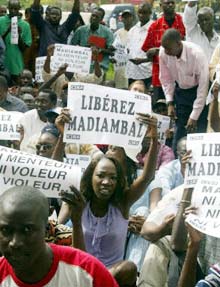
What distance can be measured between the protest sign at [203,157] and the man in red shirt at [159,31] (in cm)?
507

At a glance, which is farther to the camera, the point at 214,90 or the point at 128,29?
the point at 128,29

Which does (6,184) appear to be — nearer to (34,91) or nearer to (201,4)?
(34,91)

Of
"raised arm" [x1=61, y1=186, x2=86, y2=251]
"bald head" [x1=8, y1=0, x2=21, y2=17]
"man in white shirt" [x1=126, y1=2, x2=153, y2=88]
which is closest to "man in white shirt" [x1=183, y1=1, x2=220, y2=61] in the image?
"man in white shirt" [x1=126, y1=2, x2=153, y2=88]

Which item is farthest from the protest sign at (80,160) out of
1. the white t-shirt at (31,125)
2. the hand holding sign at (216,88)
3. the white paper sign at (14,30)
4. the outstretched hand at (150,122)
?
the white paper sign at (14,30)

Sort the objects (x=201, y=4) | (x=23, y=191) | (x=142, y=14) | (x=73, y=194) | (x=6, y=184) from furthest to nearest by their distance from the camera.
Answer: (x=201, y=4)
(x=142, y=14)
(x=6, y=184)
(x=73, y=194)
(x=23, y=191)

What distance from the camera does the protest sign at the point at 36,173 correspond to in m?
4.82

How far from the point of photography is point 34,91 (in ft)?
33.5

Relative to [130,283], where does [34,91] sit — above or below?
above

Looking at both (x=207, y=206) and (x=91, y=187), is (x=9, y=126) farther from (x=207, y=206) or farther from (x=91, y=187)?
(x=207, y=206)

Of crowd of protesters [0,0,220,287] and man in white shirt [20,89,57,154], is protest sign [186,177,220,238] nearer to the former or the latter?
crowd of protesters [0,0,220,287]

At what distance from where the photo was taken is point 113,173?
17.0ft

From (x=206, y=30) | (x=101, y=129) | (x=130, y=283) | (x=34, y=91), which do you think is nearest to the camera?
(x=130, y=283)

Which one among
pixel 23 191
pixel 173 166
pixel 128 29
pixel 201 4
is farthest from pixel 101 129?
pixel 201 4

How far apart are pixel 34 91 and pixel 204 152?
5605 mm
